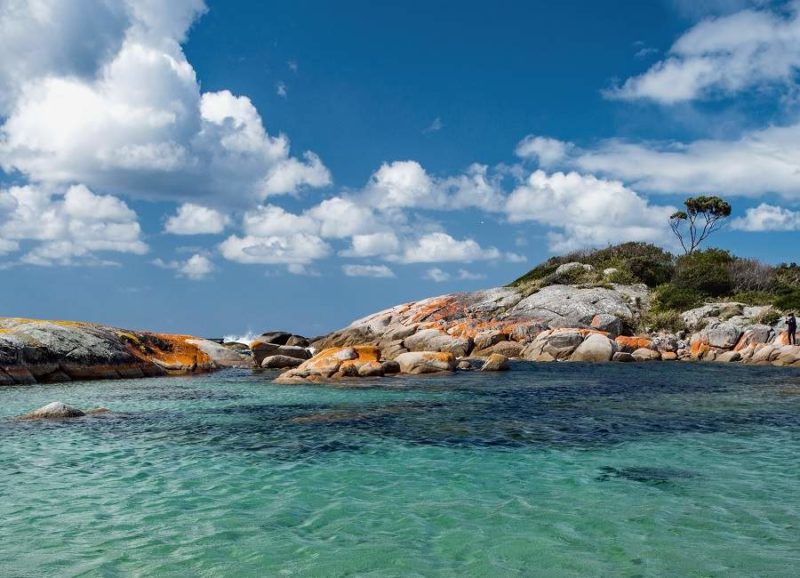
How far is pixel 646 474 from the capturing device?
11.8 meters

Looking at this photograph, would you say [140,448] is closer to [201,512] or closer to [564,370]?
[201,512]

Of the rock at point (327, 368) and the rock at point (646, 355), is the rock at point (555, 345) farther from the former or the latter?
the rock at point (327, 368)

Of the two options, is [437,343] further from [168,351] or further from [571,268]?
[571,268]

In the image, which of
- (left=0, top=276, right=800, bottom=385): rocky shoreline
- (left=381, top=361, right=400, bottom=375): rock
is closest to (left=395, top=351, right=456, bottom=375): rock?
(left=0, top=276, right=800, bottom=385): rocky shoreline

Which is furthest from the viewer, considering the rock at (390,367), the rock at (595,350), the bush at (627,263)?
the bush at (627,263)

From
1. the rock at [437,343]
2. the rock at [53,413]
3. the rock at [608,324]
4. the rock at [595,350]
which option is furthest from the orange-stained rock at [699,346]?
the rock at [53,413]

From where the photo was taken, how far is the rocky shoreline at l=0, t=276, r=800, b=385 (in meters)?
32.5

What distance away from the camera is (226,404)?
23.4 meters

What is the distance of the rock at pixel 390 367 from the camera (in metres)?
34.6

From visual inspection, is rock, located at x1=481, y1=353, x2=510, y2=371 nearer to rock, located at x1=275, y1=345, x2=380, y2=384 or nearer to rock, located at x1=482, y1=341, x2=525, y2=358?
rock, located at x1=275, y1=345, x2=380, y2=384

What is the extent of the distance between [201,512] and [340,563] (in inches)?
120

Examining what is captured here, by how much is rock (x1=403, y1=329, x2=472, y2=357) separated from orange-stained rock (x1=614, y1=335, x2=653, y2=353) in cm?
1194

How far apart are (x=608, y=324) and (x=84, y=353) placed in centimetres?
3968

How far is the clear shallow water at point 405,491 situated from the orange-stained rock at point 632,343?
27.0 m
